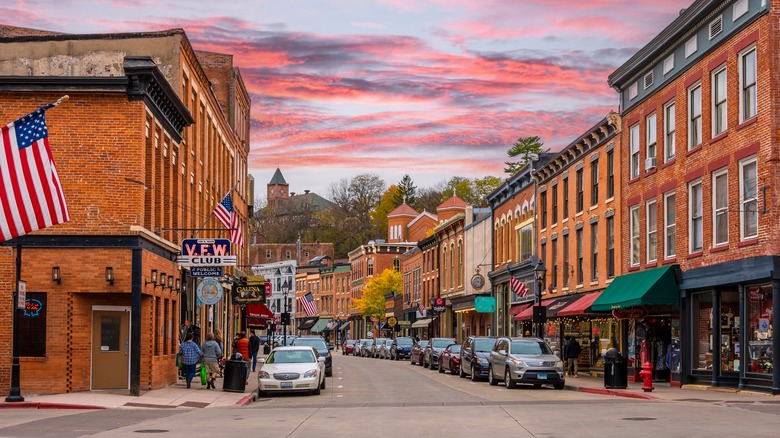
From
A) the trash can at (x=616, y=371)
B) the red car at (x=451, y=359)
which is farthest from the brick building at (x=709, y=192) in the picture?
the red car at (x=451, y=359)

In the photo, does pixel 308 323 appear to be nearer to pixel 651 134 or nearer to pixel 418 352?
pixel 418 352

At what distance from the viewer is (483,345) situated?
140 ft

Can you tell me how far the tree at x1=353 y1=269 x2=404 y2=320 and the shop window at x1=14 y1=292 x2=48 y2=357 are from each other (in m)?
82.6

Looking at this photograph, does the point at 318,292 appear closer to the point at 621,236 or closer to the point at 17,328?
the point at 621,236

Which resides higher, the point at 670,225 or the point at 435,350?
the point at 670,225

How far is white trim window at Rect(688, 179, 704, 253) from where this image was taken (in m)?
32.8

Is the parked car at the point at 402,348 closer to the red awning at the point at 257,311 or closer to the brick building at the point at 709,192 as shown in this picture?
the red awning at the point at 257,311

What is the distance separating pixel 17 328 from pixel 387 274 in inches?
3422

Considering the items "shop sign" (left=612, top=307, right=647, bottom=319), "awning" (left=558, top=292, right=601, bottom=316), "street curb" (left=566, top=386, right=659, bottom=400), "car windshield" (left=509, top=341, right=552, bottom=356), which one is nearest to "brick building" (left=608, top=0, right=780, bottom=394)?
"shop sign" (left=612, top=307, right=647, bottom=319)

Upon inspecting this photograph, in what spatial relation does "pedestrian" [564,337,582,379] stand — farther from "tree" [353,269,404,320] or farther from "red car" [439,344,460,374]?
"tree" [353,269,404,320]

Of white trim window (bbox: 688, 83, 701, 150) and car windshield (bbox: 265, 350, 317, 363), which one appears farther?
car windshield (bbox: 265, 350, 317, 363)

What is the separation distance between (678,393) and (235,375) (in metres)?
13.0

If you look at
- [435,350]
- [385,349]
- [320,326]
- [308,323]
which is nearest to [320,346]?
[435,350]

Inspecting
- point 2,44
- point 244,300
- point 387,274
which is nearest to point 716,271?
point 2,44
